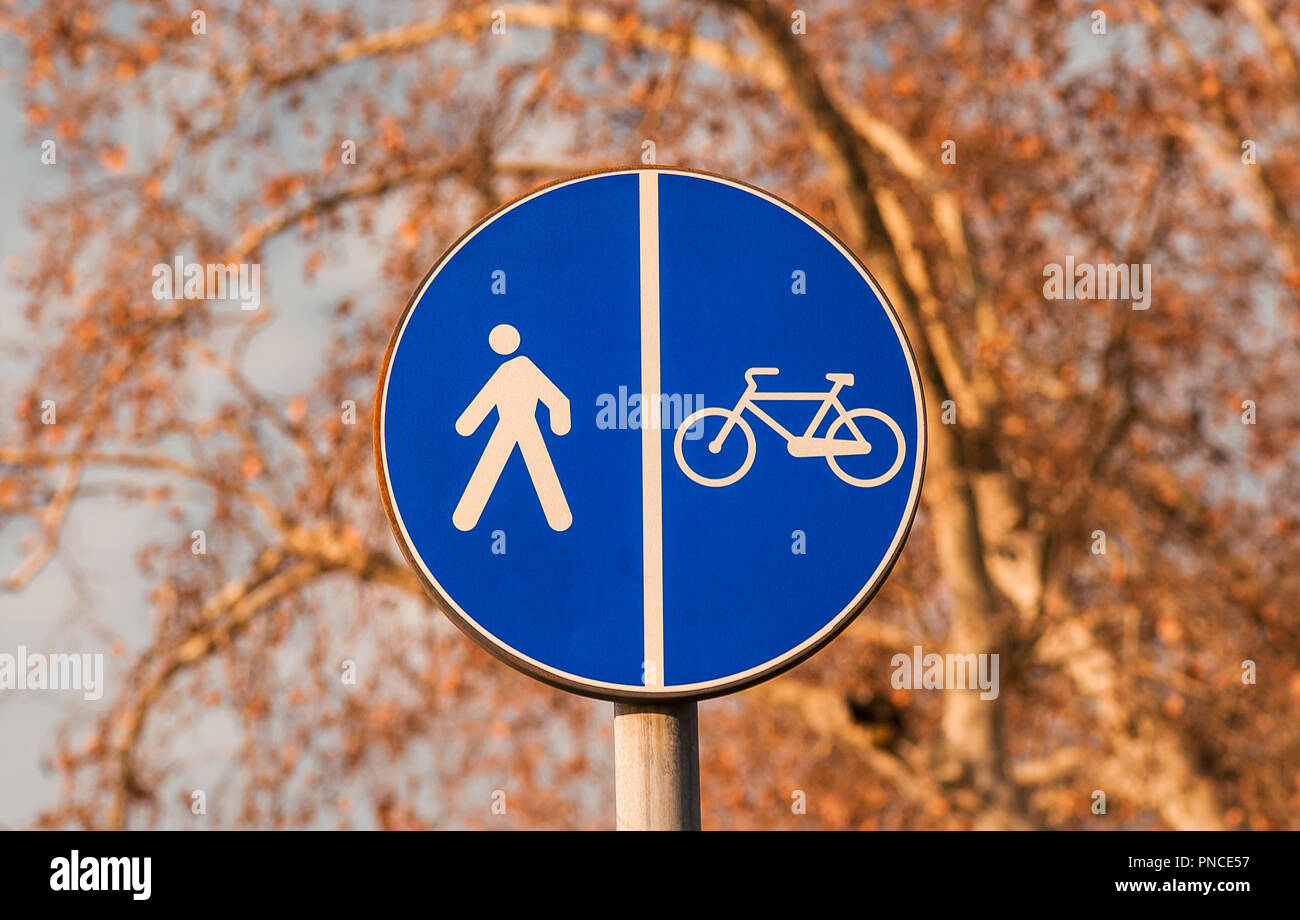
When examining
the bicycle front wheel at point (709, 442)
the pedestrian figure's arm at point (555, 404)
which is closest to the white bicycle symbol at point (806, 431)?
the bicycle front wheel at point (709, 442)

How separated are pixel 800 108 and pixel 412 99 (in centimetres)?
195

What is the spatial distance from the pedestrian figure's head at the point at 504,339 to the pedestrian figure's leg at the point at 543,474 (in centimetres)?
15

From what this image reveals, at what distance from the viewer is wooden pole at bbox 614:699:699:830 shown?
2141 mm

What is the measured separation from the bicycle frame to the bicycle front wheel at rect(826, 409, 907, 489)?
0.02 m

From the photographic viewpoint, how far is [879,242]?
278 inches

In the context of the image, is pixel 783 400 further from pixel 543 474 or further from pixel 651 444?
pixel 543 474

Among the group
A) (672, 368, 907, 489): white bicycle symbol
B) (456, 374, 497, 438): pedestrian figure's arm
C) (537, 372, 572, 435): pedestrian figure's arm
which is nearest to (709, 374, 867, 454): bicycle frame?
(672, 368, 907, 489): white bicycle symbol

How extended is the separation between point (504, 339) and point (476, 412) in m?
0.13

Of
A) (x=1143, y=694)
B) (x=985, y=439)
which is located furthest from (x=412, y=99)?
(x=1143, y=694)

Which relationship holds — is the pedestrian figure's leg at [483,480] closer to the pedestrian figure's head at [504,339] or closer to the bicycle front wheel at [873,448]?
the pedestrian figure's head at [504,339]

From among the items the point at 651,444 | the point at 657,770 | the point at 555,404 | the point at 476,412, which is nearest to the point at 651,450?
the point at 651,444

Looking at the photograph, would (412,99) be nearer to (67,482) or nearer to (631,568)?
(67,482)

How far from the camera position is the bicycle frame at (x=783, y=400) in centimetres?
222
